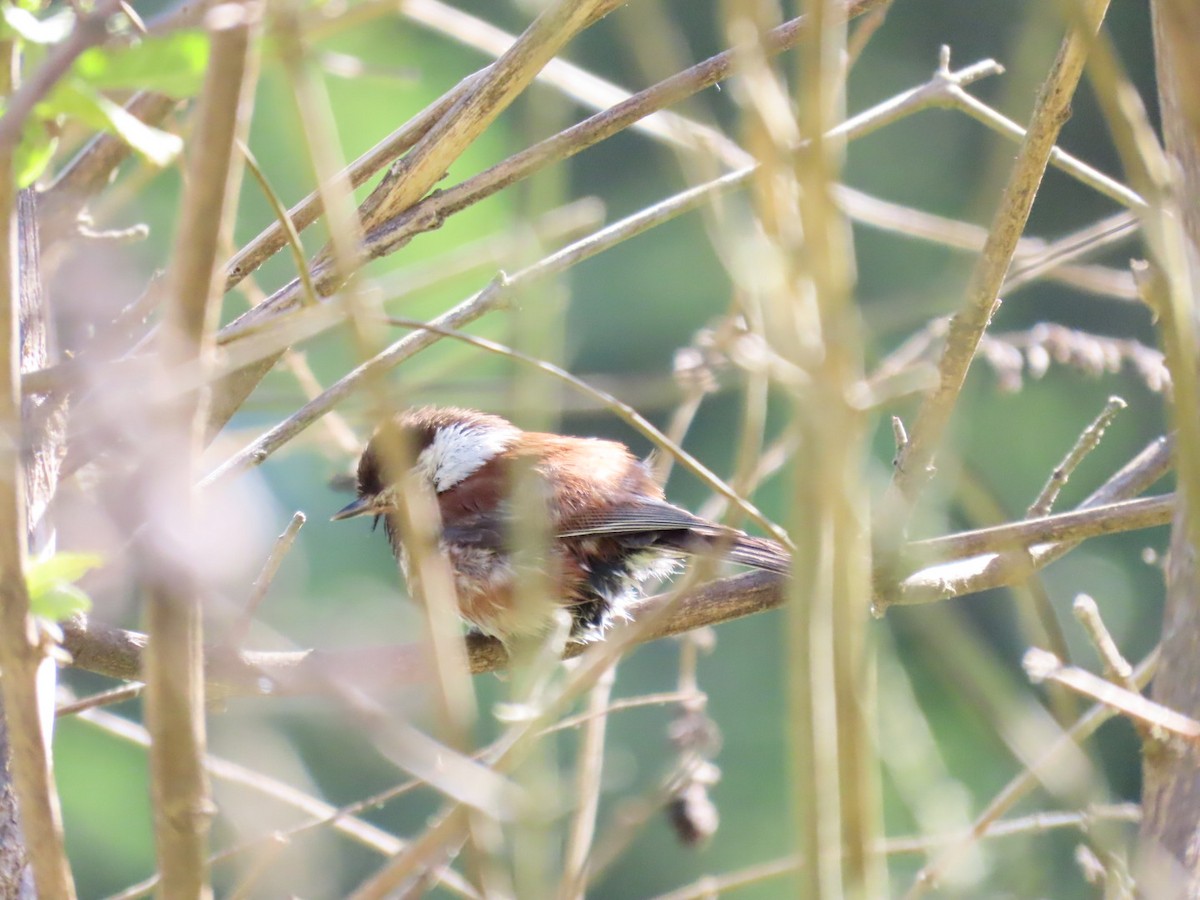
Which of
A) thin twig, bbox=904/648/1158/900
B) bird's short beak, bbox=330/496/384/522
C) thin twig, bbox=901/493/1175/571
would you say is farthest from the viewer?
bird's short beak, bbox=330/496/384/522

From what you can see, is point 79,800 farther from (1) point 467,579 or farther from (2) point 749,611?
(2) point 749,611

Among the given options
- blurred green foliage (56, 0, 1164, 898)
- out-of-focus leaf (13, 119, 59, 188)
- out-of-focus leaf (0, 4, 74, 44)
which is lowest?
blurred green foliage (56, 0, 1164, 898)

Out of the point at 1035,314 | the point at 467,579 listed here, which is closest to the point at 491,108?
the point at 467,579

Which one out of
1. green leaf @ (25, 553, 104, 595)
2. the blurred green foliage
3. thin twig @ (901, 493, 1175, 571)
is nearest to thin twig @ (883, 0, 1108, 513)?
thin twig @ (901, 493, 1175, 571)

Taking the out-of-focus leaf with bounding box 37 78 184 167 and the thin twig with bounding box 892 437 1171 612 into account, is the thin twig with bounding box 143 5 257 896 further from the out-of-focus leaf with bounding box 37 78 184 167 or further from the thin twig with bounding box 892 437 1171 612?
the thin twig with bounding box 892 437 1171 612

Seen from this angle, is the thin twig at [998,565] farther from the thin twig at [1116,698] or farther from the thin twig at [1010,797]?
the thin twig at [1116,698]

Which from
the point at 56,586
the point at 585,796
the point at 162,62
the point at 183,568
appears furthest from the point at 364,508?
the point at 183,568
